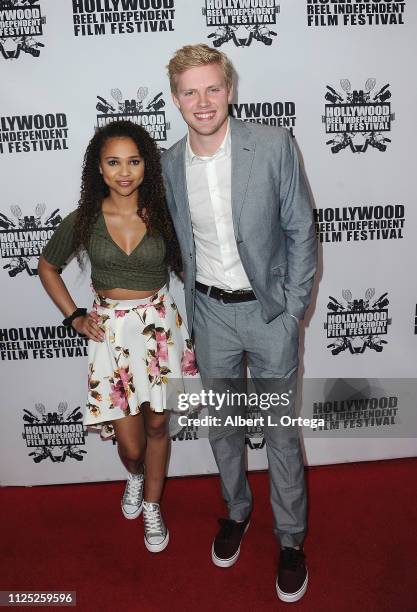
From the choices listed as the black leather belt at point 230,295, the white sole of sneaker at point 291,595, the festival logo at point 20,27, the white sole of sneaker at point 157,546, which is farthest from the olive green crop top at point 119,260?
the white sole of sneaker at point 291,595

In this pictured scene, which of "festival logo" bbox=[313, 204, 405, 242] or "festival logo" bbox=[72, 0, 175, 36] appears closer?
"festival logo" bbox=[72, 0, 175, 36]

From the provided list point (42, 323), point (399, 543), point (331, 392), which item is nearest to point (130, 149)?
point (42, 323)

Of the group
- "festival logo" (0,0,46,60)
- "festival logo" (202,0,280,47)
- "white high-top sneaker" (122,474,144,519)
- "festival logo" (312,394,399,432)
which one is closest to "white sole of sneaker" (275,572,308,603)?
"white high-top sneaker" (122,474,144,519)

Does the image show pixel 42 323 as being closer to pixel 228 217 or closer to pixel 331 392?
pixel 228 217

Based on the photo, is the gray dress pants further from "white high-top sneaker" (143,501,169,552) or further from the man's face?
the man's face

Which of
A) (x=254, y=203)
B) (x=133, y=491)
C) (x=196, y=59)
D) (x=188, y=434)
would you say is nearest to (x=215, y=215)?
(x=254, y=203)

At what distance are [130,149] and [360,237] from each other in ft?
3.83

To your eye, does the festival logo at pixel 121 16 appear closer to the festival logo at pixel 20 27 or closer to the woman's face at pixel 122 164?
the festival logo at pixel 20 27

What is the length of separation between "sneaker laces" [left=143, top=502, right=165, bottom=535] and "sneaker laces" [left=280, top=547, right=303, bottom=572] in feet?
1.82

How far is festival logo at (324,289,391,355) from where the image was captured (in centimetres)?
287

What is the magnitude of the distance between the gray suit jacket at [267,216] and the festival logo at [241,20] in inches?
20.9

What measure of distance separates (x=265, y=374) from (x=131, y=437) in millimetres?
688

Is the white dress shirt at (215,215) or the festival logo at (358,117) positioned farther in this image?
the festival logo at (358,117)

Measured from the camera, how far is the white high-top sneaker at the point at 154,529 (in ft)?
8.45
